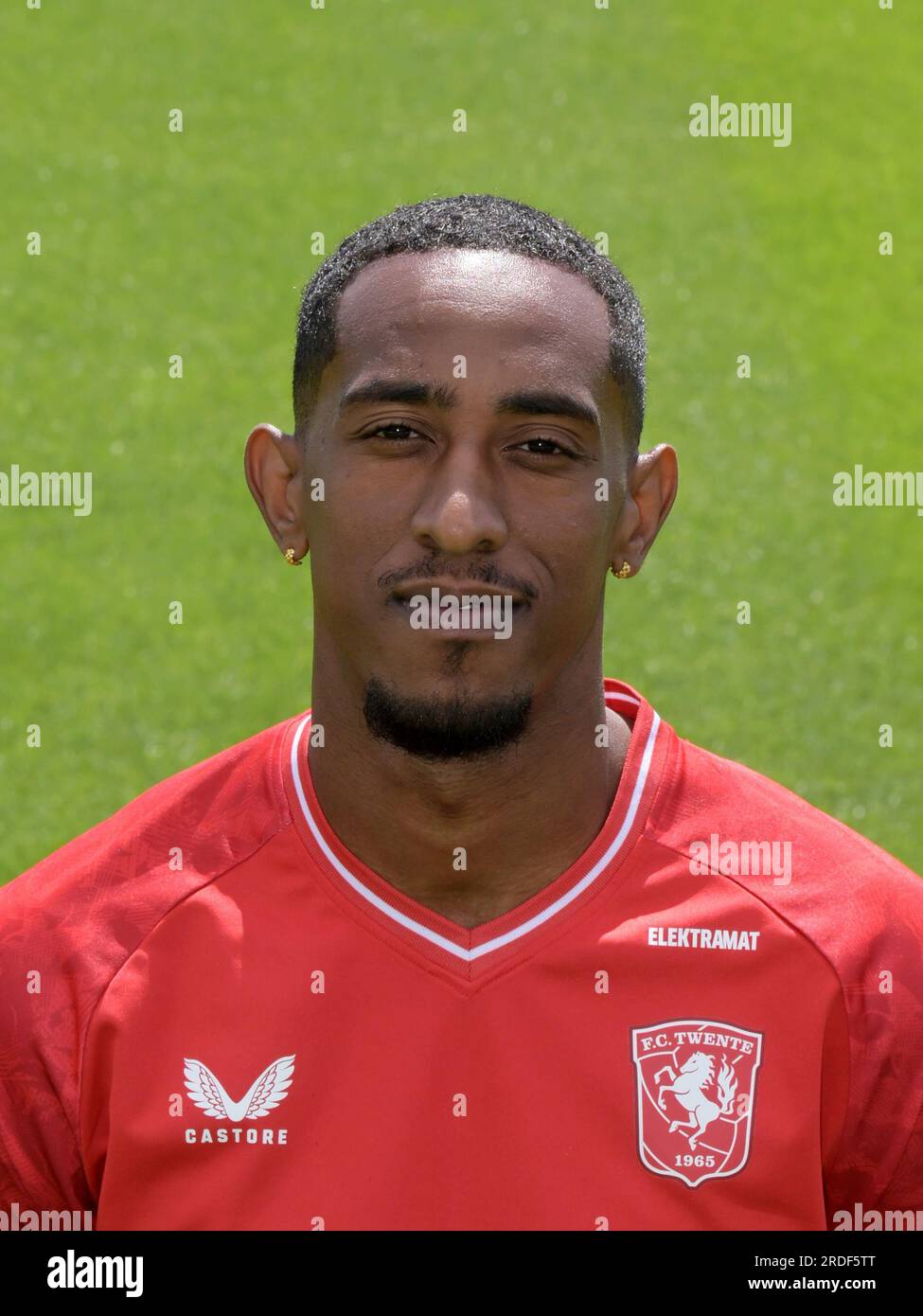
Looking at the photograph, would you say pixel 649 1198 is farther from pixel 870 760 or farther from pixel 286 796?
pixel 870 760

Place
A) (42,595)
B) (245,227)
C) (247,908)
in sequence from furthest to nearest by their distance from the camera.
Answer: (245,227), (42,595), (247,908)

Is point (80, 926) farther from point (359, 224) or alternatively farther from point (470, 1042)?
point (359, 224)

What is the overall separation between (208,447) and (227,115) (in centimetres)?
276

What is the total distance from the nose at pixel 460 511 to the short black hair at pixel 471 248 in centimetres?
29

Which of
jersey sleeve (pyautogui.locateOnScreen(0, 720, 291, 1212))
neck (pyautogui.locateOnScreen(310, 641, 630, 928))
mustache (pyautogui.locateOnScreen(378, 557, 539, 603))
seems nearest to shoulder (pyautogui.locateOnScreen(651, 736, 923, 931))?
neck (pyautogui.locateOnScreen(310, 641, 630, 928))

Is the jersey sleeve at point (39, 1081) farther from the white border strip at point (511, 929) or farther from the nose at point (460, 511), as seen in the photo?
the nose at point (460, 511)

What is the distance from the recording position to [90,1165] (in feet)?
8.02

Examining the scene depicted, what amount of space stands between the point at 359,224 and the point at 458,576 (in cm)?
705

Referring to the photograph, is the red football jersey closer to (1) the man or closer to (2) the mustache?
(1) the man

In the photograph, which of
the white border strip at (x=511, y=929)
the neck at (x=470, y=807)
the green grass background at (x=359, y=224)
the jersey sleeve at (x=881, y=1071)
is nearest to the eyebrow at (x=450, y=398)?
the neck at (x=470, y=807)

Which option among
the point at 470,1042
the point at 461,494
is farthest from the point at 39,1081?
Answer: the point at 461,494

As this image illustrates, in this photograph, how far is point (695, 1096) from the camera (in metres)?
2.38
